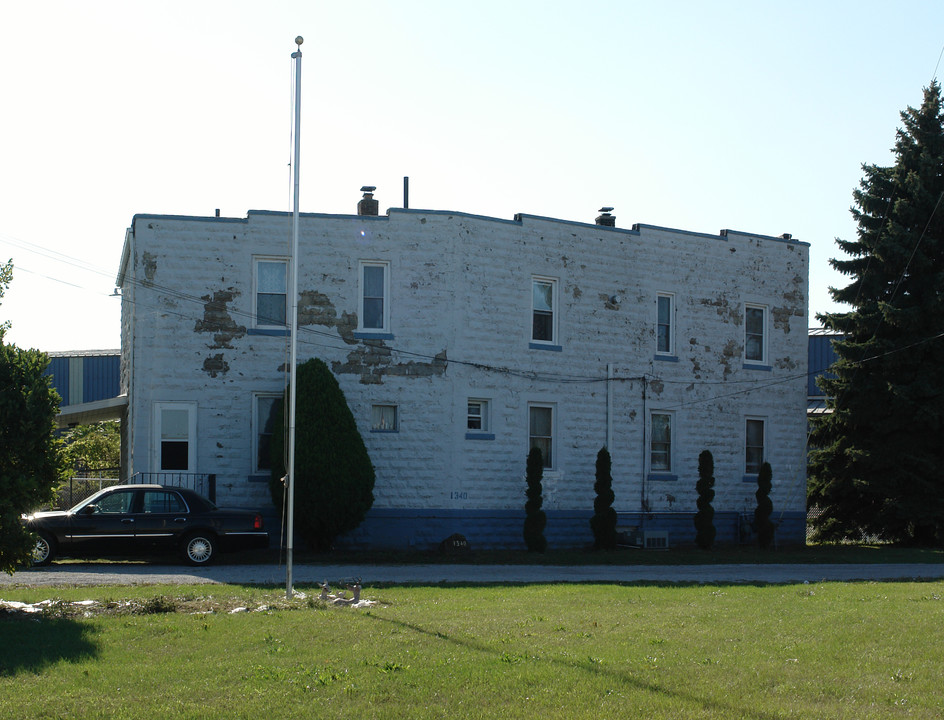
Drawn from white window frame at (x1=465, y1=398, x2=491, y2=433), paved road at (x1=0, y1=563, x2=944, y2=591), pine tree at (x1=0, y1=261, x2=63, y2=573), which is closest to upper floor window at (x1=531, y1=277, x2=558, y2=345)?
white window frame at (x1=465, y1=398, x2=491, y2=433)

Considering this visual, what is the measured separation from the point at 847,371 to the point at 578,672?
23.0 metres

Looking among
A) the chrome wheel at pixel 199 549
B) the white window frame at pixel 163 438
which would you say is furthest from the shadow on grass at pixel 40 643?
the white window frame at pixel 163 438

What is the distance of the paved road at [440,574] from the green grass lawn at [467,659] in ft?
9.05

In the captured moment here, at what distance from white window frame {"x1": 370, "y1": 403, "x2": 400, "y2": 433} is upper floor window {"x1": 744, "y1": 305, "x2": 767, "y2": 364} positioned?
1092 cm

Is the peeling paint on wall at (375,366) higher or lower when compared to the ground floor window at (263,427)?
→ higher

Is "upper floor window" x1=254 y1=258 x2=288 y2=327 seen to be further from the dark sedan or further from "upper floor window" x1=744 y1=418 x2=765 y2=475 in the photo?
"upper floor window" x1=744 y1=418 x2=765 y2=475

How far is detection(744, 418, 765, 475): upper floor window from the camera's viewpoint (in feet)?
95.3

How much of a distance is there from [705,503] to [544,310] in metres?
6.54

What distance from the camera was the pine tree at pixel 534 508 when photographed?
2405 centimetres

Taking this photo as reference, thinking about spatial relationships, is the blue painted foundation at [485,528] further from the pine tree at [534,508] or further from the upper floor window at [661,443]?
the upper floor window at [661,443]

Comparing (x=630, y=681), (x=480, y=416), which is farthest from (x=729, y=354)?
(x=630, y=681)

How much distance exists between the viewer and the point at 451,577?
1800cm

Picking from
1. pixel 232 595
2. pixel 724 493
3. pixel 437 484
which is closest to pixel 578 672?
pixel 232 595

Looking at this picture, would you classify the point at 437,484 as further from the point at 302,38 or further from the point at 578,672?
the point at 578,672
